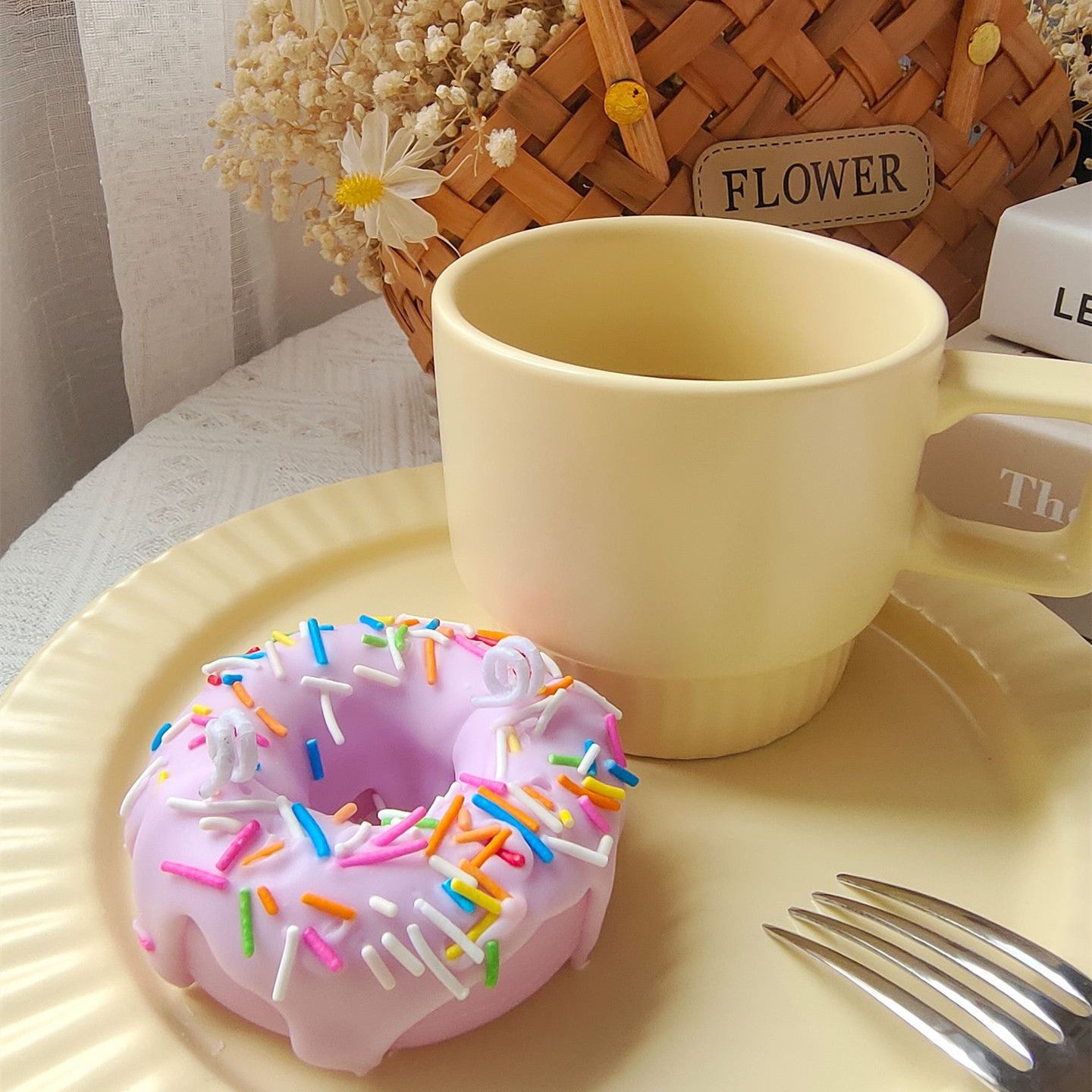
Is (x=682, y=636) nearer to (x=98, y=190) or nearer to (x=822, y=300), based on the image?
(x=822, y=300)

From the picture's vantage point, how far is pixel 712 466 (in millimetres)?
445

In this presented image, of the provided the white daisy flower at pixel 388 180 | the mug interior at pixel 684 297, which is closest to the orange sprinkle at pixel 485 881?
the mug interior at pixel 684 297

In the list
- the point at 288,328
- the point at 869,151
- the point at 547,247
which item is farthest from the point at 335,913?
the point at 288,328

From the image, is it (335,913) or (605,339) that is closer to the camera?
(335,913)

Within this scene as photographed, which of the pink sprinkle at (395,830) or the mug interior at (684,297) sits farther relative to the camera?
the mug interior at (684,297)

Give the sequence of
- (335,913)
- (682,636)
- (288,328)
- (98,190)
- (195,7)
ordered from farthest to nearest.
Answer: (288,328) → (98,190) → (195,7) → (682,636) → (335,913)

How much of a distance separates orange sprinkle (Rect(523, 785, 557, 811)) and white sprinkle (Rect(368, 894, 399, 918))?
7cm

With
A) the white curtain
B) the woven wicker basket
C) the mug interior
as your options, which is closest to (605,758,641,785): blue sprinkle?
the mug interior

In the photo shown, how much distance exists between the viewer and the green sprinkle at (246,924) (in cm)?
38

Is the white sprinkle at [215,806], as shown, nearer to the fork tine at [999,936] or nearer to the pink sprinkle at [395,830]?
the pink sprinkle at [395,830]

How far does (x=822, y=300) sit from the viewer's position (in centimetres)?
57

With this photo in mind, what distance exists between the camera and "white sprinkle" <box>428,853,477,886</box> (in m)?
0.39

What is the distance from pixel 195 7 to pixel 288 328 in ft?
1.10

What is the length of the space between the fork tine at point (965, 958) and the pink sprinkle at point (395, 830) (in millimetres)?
169
